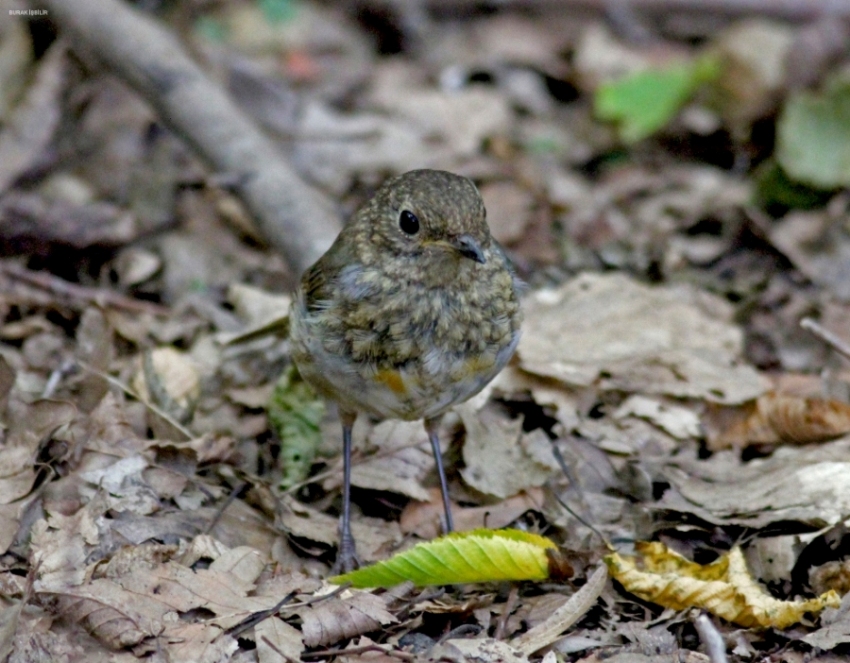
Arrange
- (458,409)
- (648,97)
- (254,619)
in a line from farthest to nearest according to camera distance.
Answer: (648,97) → (458,409) → (254,619)

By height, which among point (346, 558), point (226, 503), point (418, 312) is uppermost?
point (418, 312)

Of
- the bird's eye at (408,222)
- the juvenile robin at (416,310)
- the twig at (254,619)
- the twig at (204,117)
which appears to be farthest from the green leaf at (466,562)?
the twig at (204,117)

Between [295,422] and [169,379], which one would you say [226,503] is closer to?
[295,422]

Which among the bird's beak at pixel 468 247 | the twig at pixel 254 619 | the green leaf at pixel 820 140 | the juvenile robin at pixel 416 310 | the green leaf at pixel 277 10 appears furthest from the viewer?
the green leaf at pixel 277 10

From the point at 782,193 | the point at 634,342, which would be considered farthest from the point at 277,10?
the point at 634,342

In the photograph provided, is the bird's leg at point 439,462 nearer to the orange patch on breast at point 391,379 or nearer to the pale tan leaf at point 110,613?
the orange patch on breast at point 391,379

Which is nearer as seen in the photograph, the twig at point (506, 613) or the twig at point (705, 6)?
the twig at point (506, 613)
